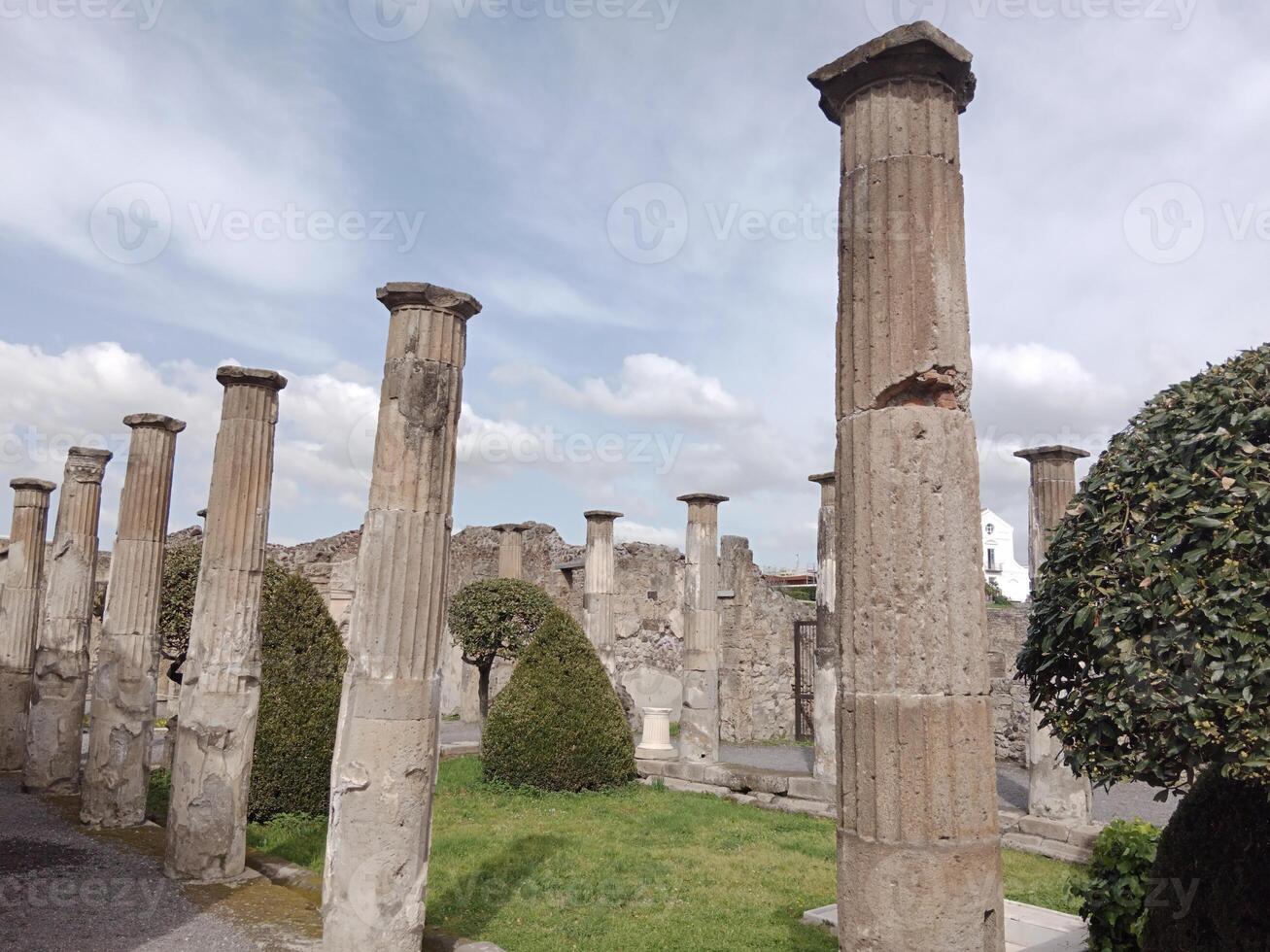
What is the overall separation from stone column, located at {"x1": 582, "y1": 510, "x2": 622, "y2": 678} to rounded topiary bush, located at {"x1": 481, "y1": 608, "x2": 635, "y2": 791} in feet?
10.5

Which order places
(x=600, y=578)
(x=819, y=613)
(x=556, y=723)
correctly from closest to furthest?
(x=556, y=723)
(x=819, y=613)
(x=600, y=578)

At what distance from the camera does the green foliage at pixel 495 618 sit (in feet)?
50.6

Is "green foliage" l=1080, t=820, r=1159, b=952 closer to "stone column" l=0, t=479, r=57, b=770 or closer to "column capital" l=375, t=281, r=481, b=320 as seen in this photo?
"column capital" l=375, t=281, r=481, b=320

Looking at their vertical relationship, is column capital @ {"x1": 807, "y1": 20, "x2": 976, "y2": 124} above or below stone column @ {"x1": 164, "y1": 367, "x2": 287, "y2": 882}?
A: above

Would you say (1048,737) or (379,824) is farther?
(1048,737)

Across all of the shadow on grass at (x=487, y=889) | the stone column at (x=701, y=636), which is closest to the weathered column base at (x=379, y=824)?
the shadow on grass at (x=487, y=889)

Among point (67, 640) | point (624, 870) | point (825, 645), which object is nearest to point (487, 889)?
point (624, 870)

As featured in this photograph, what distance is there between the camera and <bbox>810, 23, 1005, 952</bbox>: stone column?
3.24 metres

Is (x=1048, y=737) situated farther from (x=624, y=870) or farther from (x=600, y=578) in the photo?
(x=600, y=578)

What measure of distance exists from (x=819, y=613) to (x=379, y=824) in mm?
8381

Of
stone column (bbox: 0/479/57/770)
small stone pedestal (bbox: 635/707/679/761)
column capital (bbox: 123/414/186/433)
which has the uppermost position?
column capital (bbox: 123/414/186/433)

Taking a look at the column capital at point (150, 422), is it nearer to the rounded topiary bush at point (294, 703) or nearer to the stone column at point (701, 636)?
the rounded topiary bush at point (294, 703)

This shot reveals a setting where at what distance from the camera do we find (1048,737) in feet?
32.5

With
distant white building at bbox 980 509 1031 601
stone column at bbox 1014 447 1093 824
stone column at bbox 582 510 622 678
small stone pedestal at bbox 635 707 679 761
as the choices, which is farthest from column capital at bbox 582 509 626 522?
distant white building at bbox 980 509 1031 601
